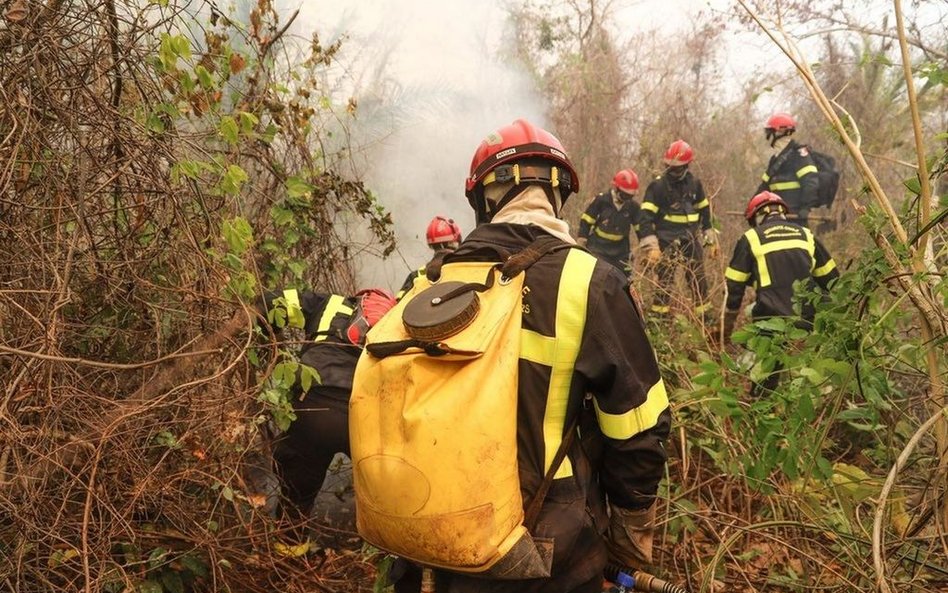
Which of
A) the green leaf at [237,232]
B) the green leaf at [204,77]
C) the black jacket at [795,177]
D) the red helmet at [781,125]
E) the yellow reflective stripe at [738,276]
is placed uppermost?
the red helmet at [781,125]

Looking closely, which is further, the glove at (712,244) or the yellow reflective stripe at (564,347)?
the glove at (712,244)

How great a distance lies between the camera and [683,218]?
778 cm

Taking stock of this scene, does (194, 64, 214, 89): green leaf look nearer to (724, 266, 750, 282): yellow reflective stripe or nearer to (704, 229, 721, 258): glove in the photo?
(724, 266, 750, 282): yellow reflective stripe

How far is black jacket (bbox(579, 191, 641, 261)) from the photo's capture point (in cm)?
826

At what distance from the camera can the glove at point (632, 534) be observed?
196cm

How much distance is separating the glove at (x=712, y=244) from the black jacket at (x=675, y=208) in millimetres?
332

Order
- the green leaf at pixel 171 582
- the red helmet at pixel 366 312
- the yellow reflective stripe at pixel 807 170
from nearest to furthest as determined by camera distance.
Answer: the green leaf at pixel 171 582 → the red helmet at pixel 366 312 → the yellow reflective stripe at pixel 807 170

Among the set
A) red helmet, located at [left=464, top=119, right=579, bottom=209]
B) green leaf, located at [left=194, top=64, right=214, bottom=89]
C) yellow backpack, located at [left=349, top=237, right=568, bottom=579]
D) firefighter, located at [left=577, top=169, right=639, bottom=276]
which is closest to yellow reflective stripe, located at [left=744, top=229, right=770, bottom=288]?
firefighter, located at [left=577, top=169, right=639, bottom=276]

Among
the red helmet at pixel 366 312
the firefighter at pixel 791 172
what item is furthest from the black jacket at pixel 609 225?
the red helmet at pixel 366 312

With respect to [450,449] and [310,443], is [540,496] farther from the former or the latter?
[310,443]

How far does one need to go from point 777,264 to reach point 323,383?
3.43 meters

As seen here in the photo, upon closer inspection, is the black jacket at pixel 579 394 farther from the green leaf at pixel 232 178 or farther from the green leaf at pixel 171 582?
the green leaf at pixel 171 582

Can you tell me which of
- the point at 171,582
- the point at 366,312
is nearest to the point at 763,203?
the point at 366,312

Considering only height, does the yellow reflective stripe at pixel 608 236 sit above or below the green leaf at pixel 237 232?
above
